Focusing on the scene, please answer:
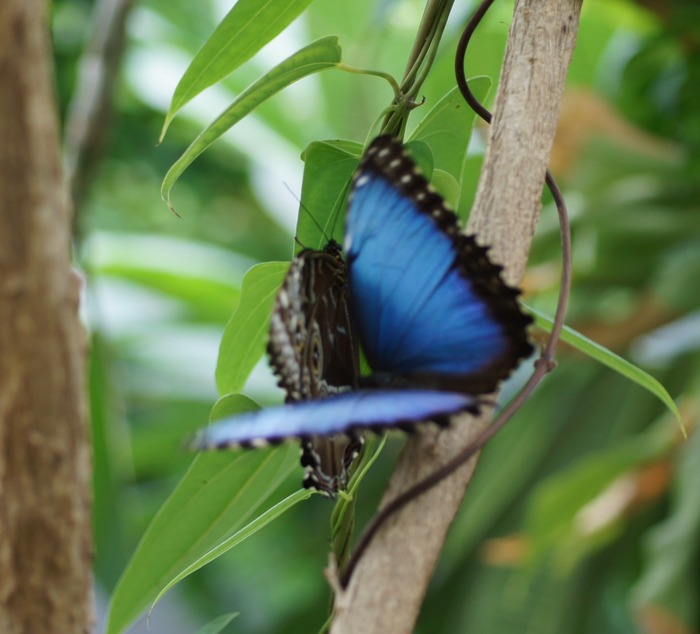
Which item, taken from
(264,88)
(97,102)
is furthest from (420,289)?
(97,102)

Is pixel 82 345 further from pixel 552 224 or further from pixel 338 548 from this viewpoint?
pixel 552 224

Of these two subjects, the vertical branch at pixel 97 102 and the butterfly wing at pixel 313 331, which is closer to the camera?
the butterfly wing at pixel 313 331

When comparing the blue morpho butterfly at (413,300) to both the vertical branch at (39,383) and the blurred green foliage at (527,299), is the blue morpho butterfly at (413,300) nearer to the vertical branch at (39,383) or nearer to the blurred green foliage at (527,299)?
the vertical branch at (39,383)

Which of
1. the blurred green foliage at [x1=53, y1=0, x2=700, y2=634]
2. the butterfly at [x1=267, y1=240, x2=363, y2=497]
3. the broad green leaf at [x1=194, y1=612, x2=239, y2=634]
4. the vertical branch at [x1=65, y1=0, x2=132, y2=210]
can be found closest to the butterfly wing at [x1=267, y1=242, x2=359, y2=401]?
the butterfly at [x1=267, y1=240, x2=363, y2=497]

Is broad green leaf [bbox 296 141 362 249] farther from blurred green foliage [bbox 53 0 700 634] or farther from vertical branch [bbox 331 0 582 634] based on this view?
blurred green foliage [bbox 53 0 700 634]

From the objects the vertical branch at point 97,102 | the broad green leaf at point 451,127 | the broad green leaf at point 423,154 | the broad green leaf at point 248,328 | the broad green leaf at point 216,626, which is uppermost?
the vertical branch at point 97,102

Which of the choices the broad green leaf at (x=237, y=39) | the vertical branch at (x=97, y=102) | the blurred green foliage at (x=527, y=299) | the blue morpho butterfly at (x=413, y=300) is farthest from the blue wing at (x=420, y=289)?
the vertical branch at (x=97, y=102)
